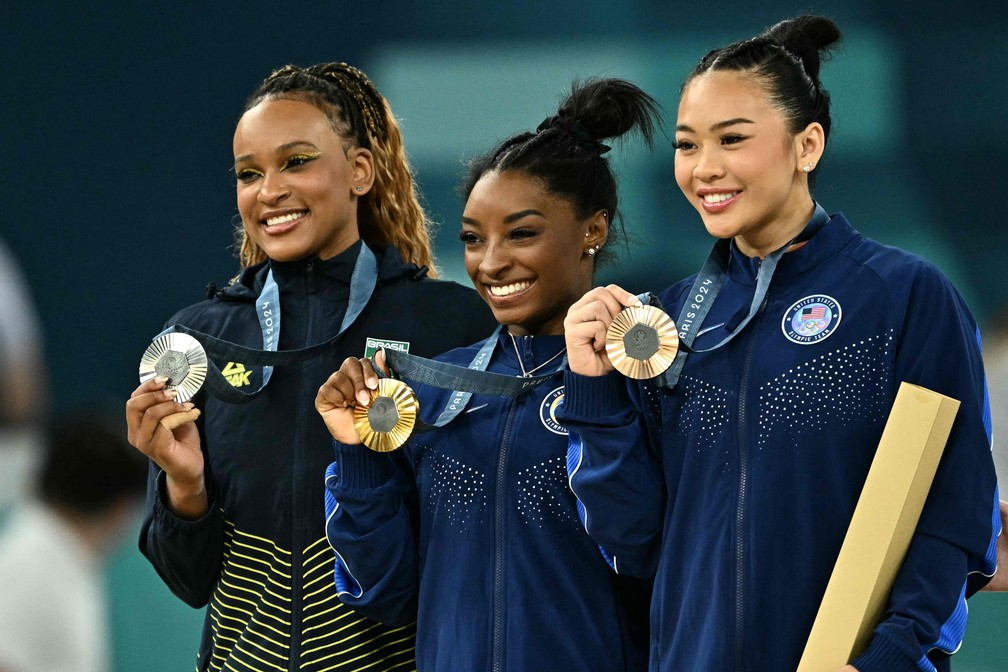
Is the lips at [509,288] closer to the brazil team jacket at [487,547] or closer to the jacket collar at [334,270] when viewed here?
the brazil team jacket at [487,547]

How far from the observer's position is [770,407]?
1.98 meters

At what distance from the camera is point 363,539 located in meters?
2.30

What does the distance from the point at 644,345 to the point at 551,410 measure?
341 millimetres

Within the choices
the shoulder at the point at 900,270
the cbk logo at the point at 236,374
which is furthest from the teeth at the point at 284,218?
the shoulder at the point at 900,270

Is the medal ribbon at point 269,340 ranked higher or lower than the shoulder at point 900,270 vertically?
lower

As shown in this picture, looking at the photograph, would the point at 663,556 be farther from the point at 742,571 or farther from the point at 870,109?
the point at 870,109

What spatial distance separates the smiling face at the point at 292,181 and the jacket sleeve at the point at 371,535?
0.52 metres

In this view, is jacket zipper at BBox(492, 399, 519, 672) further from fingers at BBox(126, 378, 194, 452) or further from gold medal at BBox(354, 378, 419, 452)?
fingers at BBox(126, 378, 194, 452)

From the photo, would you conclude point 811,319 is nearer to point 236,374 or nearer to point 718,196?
point 718,196

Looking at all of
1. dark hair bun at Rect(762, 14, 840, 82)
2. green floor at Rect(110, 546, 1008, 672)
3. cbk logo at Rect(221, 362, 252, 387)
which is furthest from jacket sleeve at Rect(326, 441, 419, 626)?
green floor at Rect(110, 546, 1008, 672)

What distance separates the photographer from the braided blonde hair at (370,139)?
274cm

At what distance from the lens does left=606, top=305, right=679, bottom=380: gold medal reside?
6.59 feet

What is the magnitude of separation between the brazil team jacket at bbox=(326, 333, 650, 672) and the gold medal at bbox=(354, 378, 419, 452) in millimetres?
62

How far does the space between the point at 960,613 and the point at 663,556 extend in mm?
444
